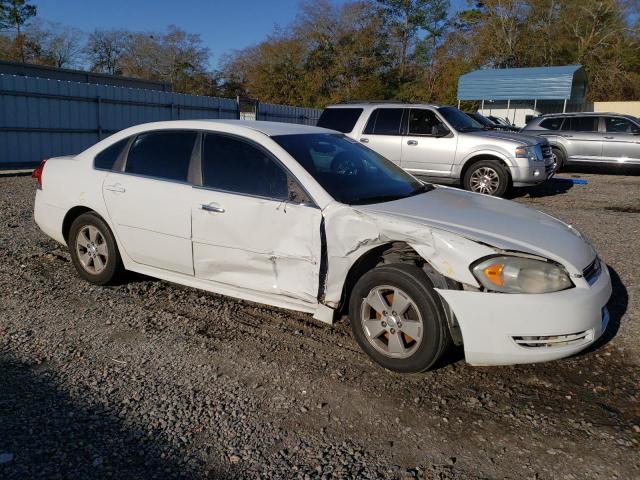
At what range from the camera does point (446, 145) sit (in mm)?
10430

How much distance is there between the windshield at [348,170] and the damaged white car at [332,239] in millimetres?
18

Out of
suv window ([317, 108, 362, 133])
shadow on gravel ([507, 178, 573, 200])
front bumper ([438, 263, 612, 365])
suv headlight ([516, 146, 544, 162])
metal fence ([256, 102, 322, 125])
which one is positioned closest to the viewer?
front bumper ([438, 263, 612, 365])

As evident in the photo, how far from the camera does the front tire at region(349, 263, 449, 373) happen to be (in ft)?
10.8

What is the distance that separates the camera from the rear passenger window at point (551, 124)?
1577 cm

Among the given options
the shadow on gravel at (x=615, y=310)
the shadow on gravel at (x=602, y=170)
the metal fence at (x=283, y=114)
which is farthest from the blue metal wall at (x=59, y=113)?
the shadow on gravel at (x=615, y=310)

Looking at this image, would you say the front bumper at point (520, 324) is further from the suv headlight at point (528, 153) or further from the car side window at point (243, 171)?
the suv headlight at point (528, 153)

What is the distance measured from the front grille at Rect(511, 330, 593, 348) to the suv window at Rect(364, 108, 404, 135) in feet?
26.2

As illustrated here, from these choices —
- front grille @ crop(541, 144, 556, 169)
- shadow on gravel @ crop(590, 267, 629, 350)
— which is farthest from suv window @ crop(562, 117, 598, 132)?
shadow on gravel @ crop(590, 267, 629, 350)

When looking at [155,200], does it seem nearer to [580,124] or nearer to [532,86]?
[580,124]

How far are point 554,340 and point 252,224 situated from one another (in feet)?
6.95

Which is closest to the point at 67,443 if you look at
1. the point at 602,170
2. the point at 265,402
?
the point at 265,402

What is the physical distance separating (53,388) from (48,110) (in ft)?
43.1

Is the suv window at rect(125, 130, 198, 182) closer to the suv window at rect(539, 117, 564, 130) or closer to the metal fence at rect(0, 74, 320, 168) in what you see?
the metal fence at rect(0, 74, 320, 168)

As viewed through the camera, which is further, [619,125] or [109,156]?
[619,125]
